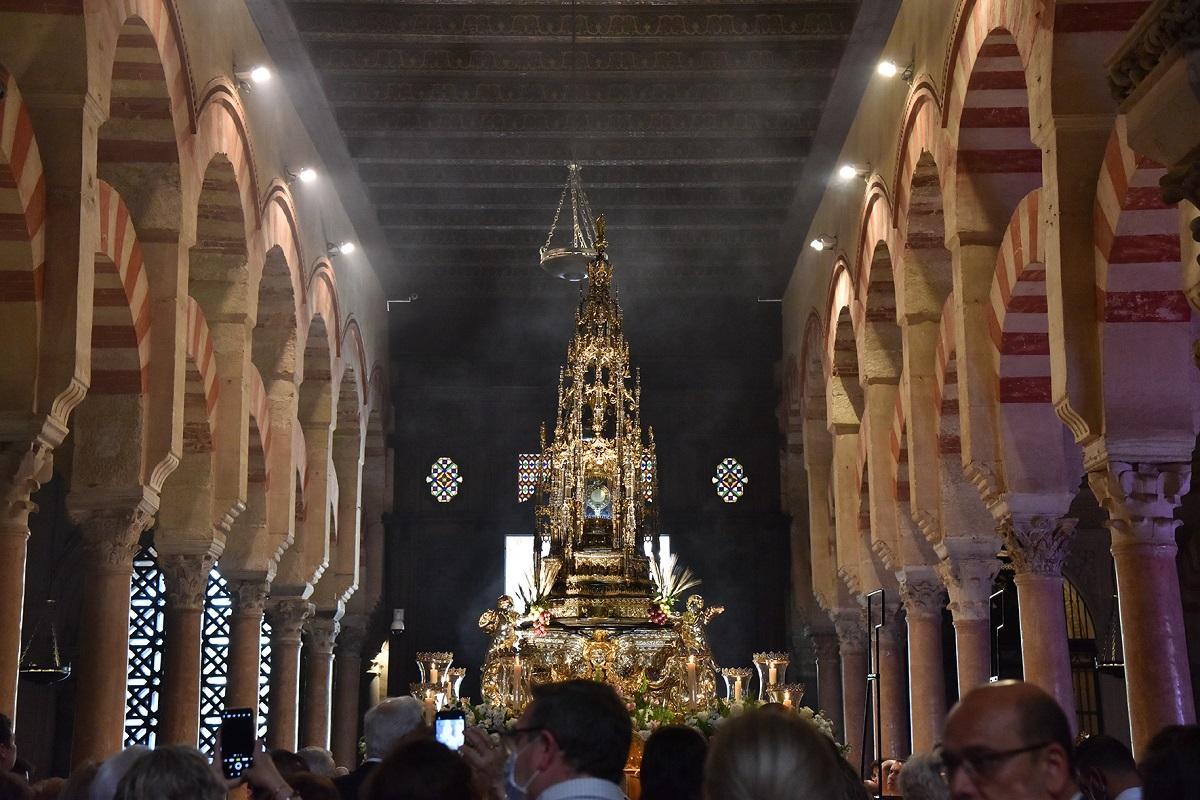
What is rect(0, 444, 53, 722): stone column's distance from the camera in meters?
8.19

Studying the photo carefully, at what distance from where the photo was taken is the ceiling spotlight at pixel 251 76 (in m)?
11.7

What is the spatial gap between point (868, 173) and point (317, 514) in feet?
21.3

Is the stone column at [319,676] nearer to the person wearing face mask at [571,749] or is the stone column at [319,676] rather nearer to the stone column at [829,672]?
the stone column at [829,672]

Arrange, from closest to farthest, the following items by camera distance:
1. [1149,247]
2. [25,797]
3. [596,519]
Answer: [25,797] → [1149,247] → [596,519]

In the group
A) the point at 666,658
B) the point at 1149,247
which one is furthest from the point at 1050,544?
the point at 666,658

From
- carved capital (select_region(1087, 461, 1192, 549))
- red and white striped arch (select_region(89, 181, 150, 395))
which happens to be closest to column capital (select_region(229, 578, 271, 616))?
red and white striped arch (select_region(89, 181, 150, 395))

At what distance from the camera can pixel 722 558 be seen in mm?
19891

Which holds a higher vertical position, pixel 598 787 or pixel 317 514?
pixel 317 514

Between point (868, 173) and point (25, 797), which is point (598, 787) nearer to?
point (25, 797)

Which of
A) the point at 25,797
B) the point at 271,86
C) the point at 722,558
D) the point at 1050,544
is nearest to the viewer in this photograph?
the point at 25,797

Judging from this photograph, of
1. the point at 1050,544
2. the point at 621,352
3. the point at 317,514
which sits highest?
the point at 621,352

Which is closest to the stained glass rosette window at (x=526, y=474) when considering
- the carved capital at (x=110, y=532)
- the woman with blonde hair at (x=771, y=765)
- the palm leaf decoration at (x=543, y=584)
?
the palm leaf decoration at (x=543, y=584)

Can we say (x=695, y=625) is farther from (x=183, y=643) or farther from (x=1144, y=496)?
(x=1144, y=496)

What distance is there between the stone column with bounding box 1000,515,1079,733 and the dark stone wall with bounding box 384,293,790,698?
30.8ft
